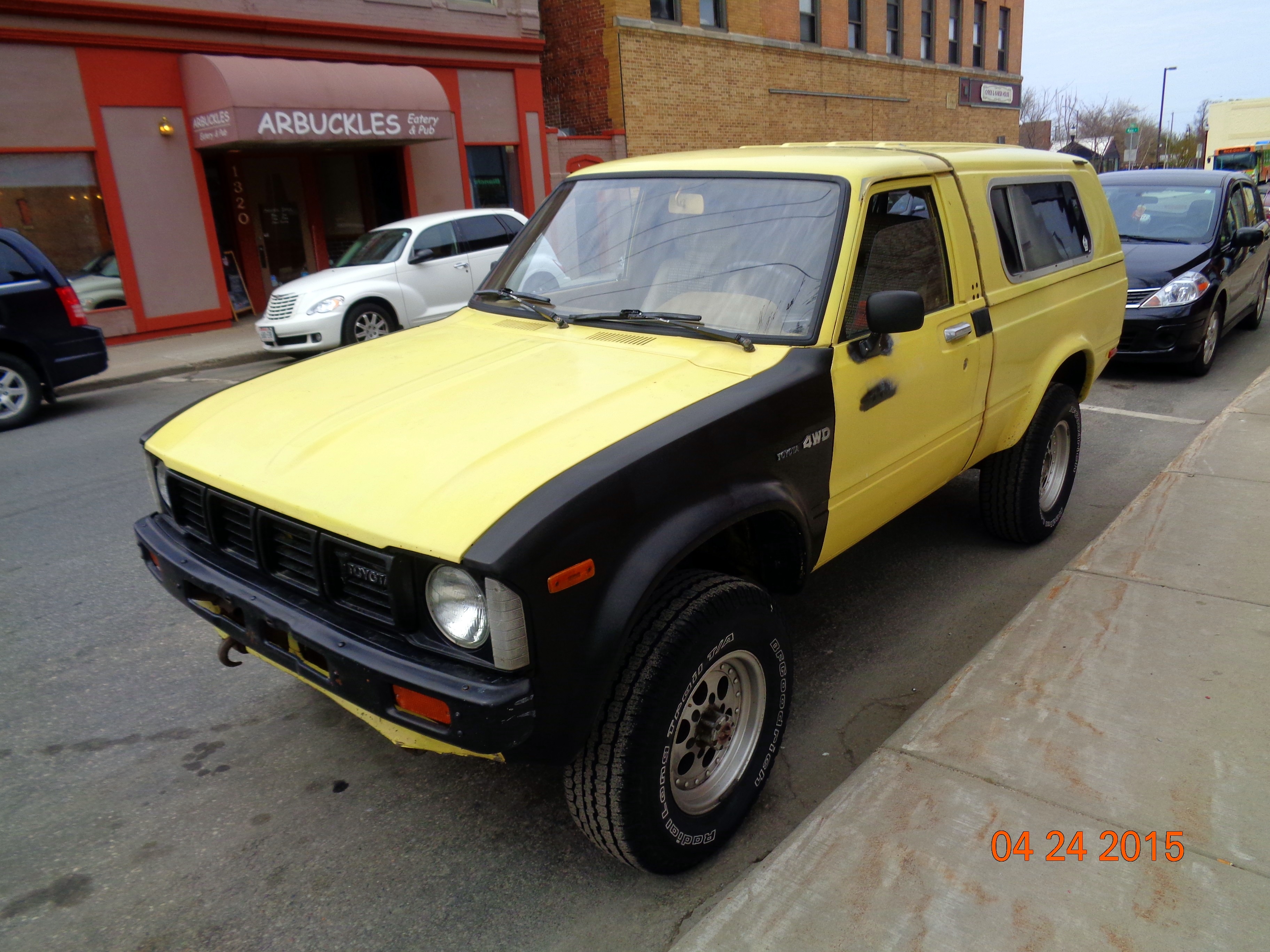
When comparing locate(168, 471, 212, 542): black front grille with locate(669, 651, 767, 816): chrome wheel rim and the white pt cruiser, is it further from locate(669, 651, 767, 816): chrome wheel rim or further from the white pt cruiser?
the white pt cruiser

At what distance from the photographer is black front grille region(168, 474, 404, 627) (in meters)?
2.31

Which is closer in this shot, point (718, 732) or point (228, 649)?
point (718, 732)

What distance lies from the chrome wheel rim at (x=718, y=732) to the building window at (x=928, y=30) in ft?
114

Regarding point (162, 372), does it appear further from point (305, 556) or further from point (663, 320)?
point (305, 556)

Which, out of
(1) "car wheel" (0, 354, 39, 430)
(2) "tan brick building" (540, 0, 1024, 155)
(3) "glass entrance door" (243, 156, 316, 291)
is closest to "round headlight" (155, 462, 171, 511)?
(1) "car wheel" (0, 354, 39, 430)

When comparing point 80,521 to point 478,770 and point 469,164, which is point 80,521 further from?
point 469,164

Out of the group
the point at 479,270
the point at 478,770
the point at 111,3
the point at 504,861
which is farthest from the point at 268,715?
the point at 111,3

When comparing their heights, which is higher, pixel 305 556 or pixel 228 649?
pixel 305 556

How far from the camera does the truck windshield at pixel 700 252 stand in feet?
10.6

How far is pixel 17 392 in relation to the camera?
889 centimetres

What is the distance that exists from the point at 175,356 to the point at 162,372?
3.57 ft

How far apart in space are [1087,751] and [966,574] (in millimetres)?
1878
